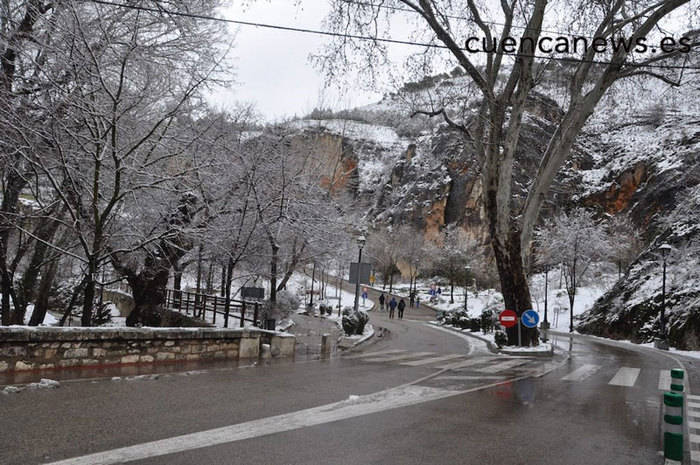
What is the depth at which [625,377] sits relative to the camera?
39.0 feet

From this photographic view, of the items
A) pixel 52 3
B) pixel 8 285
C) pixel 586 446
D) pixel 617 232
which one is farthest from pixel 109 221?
pixel 617 232

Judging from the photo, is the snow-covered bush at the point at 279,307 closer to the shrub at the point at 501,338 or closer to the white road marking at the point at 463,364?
A: the white road marking at the point at 463,364

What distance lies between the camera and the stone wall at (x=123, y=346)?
8539 millimetres

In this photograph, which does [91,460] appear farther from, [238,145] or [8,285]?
[238,145]

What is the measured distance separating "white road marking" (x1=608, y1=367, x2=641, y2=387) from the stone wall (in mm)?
7773

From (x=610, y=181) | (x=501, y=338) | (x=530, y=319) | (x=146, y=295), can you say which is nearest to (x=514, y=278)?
(x=530, y=319)

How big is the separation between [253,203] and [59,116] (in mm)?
7518

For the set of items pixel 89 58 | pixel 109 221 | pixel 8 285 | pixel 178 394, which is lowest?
pixel 178 394

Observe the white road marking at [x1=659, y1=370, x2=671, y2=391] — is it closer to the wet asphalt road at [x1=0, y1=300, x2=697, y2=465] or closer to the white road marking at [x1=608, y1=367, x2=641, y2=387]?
the wet asphalt road at [x1=0, y1=300, x2=697, y2=465]

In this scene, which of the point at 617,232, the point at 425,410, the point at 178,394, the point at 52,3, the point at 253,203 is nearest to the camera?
the point at 425,410

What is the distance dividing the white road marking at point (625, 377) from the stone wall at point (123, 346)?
7.77m

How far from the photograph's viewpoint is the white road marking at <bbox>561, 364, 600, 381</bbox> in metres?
11.4

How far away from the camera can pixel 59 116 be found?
11.6 meters

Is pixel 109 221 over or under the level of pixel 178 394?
over
